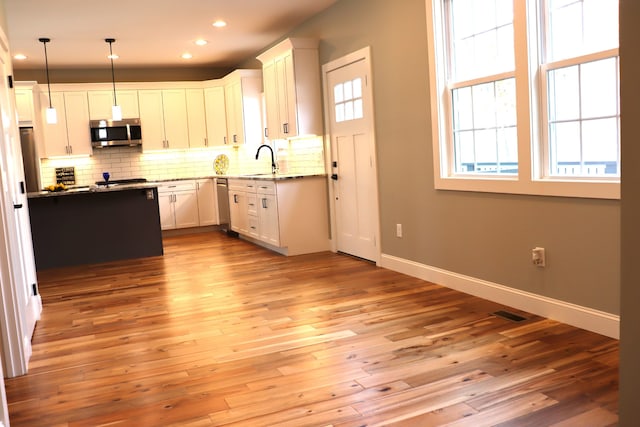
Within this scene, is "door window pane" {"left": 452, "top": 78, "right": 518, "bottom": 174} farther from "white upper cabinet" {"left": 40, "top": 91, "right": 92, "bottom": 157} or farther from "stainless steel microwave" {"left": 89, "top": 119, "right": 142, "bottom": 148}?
"white upper cabinet" {"left": 40, "top": 91, "right": 92, "bottom": 157}

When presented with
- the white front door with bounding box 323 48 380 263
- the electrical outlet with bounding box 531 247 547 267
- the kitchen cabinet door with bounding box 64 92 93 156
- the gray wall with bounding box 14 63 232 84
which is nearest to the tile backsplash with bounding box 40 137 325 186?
the kitchen cabinet door with bounding box 64 92 93 156

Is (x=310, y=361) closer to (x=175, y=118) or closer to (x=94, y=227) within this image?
(x=94, y=227)

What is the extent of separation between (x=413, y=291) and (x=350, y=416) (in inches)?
84.1

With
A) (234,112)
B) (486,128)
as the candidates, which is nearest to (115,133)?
(234,112)

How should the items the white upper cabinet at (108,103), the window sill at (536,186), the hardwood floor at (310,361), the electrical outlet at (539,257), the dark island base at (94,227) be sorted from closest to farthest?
the hardwood floor at (310,361) → the window sill at (536,186) → the electrical outlet at (539,257) → the dark island base at (94,227) → the white upper cabinet at (108,103)

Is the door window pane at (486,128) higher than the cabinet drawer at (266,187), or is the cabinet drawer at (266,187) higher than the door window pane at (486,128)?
the door window pane at (486,128)

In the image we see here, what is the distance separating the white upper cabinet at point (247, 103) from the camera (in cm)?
824

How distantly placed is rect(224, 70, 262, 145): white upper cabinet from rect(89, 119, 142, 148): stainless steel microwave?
1.62 meters

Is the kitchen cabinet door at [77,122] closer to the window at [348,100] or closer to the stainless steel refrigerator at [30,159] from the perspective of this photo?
the stainless steel refrigerator at [30,159]

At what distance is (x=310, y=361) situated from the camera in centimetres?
311

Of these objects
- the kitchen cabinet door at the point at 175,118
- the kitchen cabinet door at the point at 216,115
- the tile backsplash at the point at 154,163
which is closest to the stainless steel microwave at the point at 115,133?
the tile backsplash at the point at 154,163

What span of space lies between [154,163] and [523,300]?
7028 millimetres

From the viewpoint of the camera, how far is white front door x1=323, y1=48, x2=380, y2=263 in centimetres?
552

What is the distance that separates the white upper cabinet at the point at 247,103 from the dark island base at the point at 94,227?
2036mm
